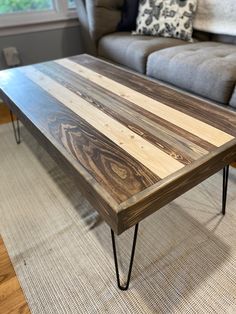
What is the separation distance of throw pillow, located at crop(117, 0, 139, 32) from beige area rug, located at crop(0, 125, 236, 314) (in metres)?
1.56

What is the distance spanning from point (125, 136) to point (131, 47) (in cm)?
123

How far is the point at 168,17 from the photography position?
2057 millimetres

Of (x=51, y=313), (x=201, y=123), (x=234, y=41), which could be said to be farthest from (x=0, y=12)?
(x=51, y=313)

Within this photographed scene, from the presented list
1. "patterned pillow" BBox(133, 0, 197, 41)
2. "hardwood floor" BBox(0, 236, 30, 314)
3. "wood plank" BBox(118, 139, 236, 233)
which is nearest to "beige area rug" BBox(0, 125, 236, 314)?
"hardwood floor" BBox(0, 236, 30, 314)

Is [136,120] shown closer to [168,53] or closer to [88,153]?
[88,153]

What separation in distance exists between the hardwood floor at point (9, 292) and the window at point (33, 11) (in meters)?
2.10

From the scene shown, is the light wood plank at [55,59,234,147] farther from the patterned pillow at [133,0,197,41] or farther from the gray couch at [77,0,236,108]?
the patterned pillow at [133,0,197,41]

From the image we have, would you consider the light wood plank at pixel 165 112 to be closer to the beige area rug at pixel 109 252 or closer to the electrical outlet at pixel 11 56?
the beige area rug at pixel 109 252

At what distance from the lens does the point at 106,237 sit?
116 centimetres

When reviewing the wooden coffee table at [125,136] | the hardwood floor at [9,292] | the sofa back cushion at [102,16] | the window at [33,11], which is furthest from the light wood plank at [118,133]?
the window at [33,11]

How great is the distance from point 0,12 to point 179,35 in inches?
61.4

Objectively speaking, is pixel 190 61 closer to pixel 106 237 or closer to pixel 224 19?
pixel 224 19


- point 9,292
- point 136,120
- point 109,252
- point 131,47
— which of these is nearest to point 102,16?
point 131,47

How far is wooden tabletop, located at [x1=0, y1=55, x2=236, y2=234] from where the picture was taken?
75cm
